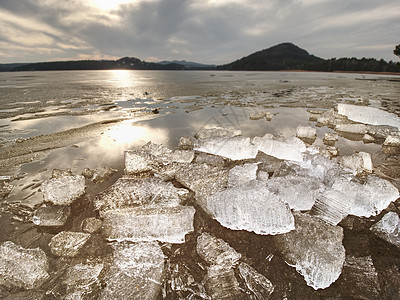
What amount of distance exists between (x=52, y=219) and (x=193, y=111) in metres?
5.18

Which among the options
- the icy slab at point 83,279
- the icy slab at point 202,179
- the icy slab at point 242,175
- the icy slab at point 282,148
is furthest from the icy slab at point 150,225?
the icy slab at point 282,148

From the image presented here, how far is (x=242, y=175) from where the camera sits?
2291 mm

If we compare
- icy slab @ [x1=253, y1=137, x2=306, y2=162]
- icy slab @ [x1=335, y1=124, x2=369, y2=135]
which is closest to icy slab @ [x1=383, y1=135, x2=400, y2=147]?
icy slab @ [x1=335, y1=124, x2=369, y2=135]

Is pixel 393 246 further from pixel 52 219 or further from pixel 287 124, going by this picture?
pixel 287 124

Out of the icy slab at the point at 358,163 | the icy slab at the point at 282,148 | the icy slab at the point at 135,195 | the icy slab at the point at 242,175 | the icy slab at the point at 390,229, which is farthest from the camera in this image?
the icy slab at the point at 282,148

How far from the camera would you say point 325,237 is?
145cm

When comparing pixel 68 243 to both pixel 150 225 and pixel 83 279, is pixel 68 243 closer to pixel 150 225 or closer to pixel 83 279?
pixel 83 279

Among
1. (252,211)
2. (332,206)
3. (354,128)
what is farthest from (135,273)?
(354,128)

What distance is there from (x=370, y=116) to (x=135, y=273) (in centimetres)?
647

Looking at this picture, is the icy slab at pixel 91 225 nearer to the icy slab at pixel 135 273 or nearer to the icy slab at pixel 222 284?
the icy slab at pixel 135 273

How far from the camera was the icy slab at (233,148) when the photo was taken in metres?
3.04

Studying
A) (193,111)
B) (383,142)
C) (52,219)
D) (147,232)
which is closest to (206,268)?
(147,232)

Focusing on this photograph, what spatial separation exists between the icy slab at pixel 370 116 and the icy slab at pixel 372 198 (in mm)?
4031

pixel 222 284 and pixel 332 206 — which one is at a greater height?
pixel 332 206
